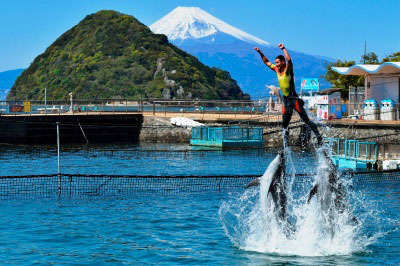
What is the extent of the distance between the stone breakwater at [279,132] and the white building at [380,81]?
5.14m

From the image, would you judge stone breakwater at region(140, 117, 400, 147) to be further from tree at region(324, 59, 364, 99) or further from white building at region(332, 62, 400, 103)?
tree at region(324, 59, 364, 99)

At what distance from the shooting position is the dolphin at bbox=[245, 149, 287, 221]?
15031mm

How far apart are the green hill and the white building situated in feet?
364

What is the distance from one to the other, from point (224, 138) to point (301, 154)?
7.94 meters

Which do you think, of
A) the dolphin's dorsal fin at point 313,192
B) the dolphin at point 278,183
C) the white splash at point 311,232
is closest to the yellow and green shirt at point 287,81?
the dolphin at point 278,183

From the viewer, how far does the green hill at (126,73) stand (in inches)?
6732

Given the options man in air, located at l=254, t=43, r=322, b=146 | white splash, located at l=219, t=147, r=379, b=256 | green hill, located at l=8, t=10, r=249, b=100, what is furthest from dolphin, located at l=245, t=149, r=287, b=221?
green hill, located at l=8, t=10, r=249, b=100

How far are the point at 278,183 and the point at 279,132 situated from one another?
39.4 m

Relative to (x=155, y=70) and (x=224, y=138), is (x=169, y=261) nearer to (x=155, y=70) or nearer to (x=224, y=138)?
(x=224, y=138)

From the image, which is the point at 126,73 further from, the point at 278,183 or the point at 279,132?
the point at 278,183

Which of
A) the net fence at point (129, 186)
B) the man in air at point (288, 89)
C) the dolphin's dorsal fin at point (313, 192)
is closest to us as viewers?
the man in air at point (288, 89)

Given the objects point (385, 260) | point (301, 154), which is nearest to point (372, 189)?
point (385, 260)

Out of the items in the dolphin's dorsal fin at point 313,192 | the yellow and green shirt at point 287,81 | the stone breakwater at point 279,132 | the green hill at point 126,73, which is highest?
the green hill at point 126,73

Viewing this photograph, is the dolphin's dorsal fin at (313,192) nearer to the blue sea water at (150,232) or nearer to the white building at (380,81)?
the blue sea water at (150,232)
